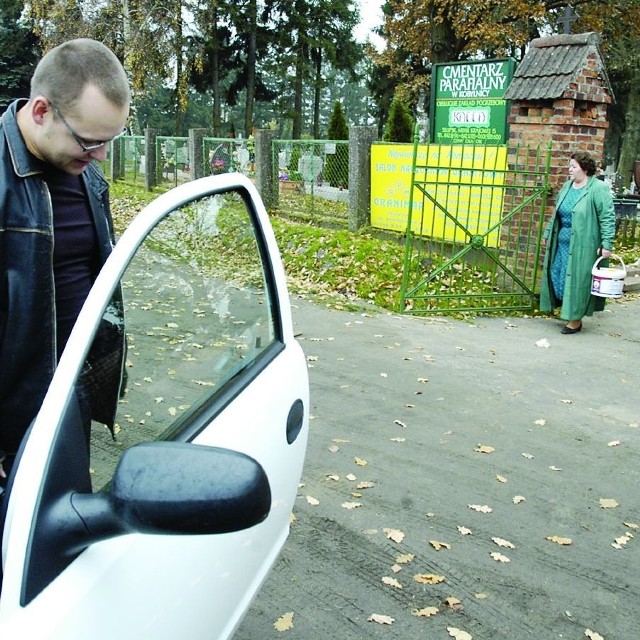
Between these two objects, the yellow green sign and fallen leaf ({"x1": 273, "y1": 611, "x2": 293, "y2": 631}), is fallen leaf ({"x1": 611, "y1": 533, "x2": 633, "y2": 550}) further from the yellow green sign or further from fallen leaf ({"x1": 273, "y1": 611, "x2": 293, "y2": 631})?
the yellow green sign

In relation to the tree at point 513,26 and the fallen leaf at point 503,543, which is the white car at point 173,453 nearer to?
the fallen leaf at point 503,543

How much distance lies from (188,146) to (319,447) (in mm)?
12768

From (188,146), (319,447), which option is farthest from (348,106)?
(319,447)

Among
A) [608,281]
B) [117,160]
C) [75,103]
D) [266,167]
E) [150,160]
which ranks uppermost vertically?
[75,103]

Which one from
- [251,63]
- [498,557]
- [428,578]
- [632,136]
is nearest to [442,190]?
[498,557]

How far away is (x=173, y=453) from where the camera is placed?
1327 millimetres

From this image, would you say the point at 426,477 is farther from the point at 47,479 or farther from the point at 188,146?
the point at 188,146

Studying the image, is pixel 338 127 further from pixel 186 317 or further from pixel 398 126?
pixel 186 317

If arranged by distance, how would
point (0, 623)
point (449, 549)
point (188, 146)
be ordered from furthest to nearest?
point (188, 146)
point (449, 549)
point (0, 623)

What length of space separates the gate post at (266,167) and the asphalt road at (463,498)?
6845 millimetres

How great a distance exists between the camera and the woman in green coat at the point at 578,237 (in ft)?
25.1

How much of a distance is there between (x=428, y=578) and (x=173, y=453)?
2508 millimetres

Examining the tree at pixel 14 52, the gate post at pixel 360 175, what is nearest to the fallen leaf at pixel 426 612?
the gate post at pixel 360 175

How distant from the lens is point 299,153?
44.4 feet
